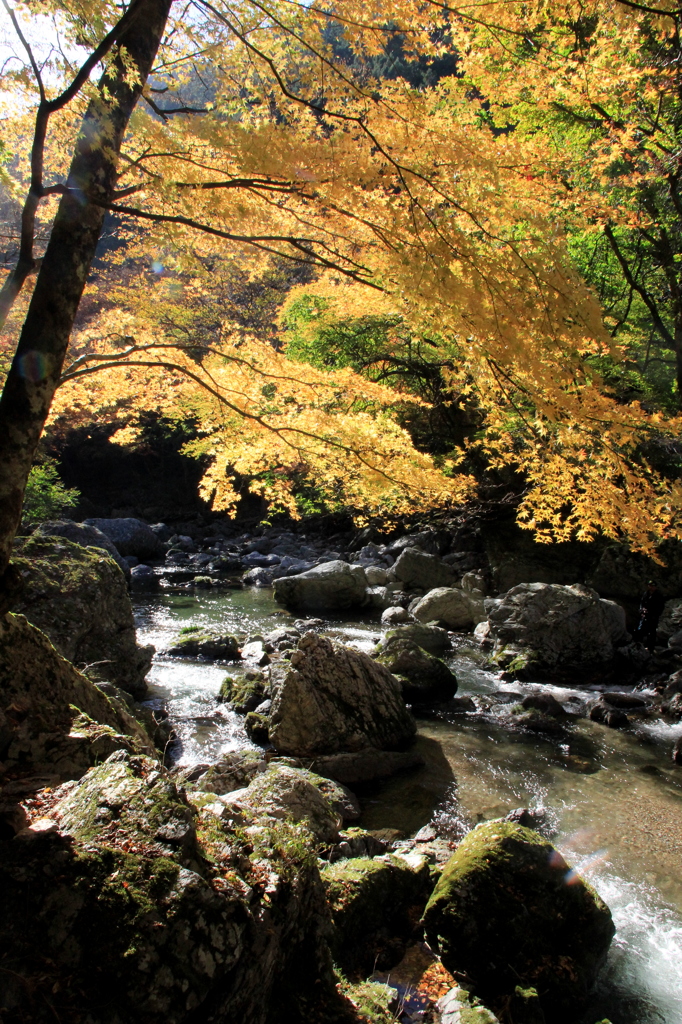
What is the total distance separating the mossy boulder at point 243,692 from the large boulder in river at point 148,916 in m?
5.81

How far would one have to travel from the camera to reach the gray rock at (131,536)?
22.7 m

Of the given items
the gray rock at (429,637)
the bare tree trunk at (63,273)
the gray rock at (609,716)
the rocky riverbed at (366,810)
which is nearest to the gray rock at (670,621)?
the rocky riverbed at (366,810)

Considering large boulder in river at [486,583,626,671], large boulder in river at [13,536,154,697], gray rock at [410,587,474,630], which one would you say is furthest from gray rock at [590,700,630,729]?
large boulder in river at [13,536,154,697]

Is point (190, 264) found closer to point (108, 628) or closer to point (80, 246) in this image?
point (80, 246)

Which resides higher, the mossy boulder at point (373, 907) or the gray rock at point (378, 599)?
the gray rock at point (378, 599)

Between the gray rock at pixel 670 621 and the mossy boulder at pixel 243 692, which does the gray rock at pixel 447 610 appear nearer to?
the gray rock at pixel 670 621

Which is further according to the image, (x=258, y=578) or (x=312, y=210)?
(x=258, y=578)

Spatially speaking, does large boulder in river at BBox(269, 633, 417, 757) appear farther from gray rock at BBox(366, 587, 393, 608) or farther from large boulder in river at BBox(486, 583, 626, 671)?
gray rock at BBox(366, 587, 393, 608)

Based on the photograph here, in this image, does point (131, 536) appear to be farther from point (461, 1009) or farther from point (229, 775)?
point (461, 1009)

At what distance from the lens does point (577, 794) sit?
6.51m

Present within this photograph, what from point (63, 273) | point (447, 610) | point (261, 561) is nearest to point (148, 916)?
point (63, 273)

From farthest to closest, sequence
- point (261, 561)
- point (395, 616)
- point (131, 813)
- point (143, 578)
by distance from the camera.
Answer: point (261, 561) → point (143, 578) → point (395, 616) → point (131, 813)

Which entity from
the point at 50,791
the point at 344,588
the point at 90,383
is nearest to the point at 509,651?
the point at 344,588

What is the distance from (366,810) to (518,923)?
2456 mm
